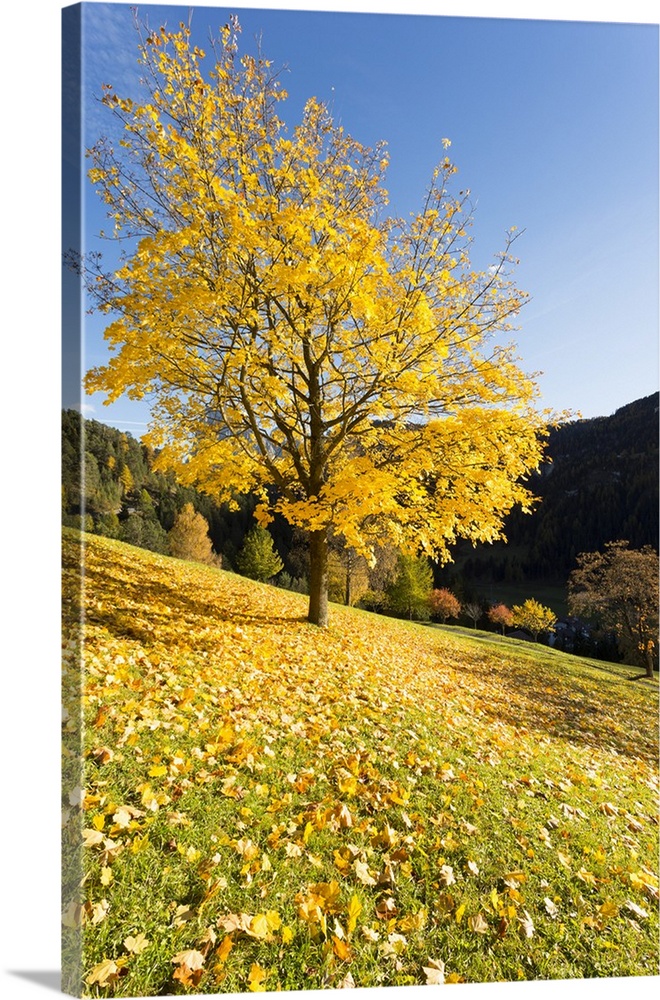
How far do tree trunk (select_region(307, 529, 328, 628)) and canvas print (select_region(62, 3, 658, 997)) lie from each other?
0.02m

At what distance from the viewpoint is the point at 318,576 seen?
3.70 meters

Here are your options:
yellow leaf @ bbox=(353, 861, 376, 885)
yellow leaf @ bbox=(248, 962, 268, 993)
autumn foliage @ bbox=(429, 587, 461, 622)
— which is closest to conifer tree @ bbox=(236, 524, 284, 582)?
autumn foliage @ bbox=(429, 587, 461, 622)

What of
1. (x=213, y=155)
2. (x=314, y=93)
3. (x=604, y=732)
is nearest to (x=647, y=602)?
(x=604, y=732)

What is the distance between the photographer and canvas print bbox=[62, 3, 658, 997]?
2234 mm

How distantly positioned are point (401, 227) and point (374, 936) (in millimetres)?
3587

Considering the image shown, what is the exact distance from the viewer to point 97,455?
2604 millimetres

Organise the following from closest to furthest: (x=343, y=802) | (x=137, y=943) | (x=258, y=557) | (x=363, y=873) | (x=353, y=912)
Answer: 1. (x=137, y=943)
2. (x=353, y=912)
3. (x=363, y=873)
4. (x=343, y=802)
5. (x=258, y=557)

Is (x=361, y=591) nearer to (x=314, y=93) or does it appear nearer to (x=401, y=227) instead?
(x=401, y=227)
